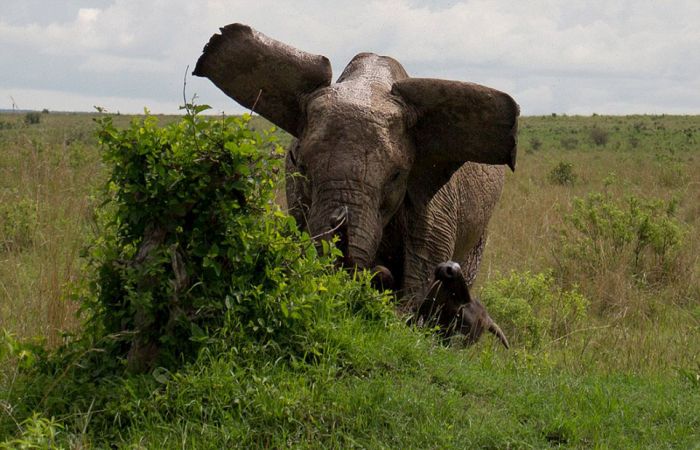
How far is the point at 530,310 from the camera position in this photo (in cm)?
820

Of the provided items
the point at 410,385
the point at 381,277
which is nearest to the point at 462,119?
the point at 381,277

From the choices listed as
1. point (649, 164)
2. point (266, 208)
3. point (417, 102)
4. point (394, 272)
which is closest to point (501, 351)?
point (394, 272)

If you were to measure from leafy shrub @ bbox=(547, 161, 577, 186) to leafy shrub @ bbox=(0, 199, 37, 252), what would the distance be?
45.7 feet

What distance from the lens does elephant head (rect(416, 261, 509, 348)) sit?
5.91 meters

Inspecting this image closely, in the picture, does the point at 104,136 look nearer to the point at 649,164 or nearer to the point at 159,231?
the point at 159,231

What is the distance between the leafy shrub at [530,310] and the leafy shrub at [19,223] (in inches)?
183

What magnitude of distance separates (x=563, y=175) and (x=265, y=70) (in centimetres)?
1604

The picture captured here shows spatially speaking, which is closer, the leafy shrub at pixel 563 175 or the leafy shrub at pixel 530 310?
the leafy shrub at pixel 530 310

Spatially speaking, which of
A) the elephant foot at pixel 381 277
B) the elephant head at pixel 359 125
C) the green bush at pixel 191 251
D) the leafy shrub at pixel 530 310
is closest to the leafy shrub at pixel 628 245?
the leafy shrub at pixel 530 310

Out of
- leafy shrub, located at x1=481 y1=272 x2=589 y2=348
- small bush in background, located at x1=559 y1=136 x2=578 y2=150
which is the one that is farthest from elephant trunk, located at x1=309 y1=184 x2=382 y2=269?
small bush in background, located at x1=559 y1=136 x2=578 y2=150

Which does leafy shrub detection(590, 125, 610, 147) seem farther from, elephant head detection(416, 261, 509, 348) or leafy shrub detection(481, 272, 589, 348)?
elephant head detection(416, 261, 509, 348)

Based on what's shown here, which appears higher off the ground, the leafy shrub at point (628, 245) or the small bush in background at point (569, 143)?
the small bush in background at point (569, 143)

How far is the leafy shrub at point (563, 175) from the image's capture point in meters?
21.6

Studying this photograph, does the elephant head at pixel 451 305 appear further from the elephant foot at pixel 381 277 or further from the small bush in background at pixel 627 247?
the small bush in background at pixel 627 247
